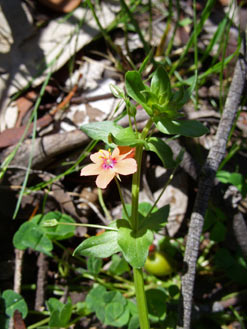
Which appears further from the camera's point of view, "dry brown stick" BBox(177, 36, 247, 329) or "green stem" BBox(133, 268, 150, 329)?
"dry brown stick" BBox(177, 36, 247, 329)

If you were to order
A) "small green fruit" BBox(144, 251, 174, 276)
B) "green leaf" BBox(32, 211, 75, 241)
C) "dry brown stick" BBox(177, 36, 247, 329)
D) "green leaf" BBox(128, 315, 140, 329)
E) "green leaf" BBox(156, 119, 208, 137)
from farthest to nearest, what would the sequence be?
"small green fruit" BBox(144, 251, 174, 276), "green leaf" BBox(32, 211, 75, 241), "green leaf" BBox(128, 315, 140, 329), "dry brown stick" BBox(177, 36, 247, 329), "green leaf" BBox(156, 119, 208, 137)

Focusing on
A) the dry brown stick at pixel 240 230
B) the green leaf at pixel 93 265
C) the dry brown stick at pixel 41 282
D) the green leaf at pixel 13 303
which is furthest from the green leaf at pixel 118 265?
the dry brown stick at pixel 240 230

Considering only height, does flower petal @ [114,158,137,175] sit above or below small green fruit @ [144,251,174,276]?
above

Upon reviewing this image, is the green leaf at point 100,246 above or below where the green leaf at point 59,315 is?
above

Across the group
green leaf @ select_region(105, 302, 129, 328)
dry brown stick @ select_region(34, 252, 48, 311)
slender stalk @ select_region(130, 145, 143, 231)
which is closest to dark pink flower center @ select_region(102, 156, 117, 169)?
slender stalk @ select_region(130, 145, 143, 231)

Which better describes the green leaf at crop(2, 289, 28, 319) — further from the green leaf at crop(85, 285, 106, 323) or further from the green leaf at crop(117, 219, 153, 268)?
the green leaf at crop(117, 219, 153, 268)

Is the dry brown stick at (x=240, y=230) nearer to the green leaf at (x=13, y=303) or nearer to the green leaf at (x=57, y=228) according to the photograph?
the green leaf at (x=57, y=228)
